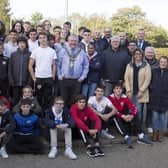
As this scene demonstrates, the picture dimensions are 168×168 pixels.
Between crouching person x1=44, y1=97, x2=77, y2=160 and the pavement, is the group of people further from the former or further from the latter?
the pavement

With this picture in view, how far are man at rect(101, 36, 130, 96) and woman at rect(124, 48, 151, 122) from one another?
0.58 feet

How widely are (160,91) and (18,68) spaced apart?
9.99 ft

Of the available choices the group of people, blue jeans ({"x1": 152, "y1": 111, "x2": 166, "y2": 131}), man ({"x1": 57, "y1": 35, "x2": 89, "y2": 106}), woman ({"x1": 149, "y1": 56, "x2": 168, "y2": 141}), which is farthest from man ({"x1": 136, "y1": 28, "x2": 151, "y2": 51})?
man ({"x1": 57, "y1": 35, "x2": 89, "y2": 106})

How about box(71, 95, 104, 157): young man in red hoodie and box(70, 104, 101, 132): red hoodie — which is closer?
box(71, 95, 104, 157): young man in red hoodie

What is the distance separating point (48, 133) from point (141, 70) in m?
2.52

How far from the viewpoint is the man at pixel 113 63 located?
8.59 metres

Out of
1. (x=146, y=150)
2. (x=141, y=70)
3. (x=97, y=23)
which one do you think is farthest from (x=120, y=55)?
(x=97, y=23)

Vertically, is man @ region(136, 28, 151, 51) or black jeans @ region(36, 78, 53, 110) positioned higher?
man @ region(136, 28, 151, 51)

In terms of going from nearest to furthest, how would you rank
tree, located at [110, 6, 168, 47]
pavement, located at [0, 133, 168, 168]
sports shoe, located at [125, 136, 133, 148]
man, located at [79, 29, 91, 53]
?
1. pavement, located at [0, 133, 168, 168]
2. sports shoe, located at [125, 136, 133, 148]
3. man, located at [79, 29, 91, 53]
4. tree, located at [110, 6, 168, 47]

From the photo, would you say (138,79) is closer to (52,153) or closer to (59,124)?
(59,124)

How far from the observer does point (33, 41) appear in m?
8.82

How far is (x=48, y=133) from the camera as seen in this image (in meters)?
7.46

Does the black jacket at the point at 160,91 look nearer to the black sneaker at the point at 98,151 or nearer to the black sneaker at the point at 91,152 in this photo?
the black sneaker at the point at 98,151

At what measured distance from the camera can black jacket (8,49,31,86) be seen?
804 cm
